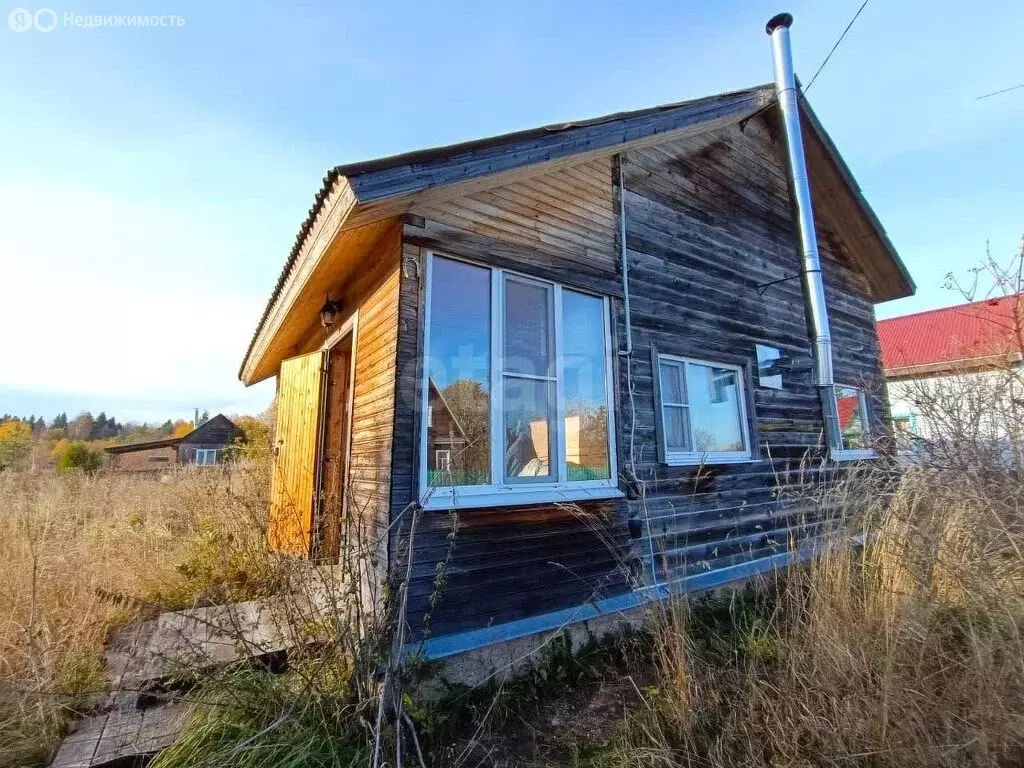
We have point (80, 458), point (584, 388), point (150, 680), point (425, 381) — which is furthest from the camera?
point (80, 458)

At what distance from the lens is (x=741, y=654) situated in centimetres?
326

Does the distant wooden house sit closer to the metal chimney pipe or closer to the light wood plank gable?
the light wood plank gable

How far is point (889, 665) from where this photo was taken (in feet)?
6.98

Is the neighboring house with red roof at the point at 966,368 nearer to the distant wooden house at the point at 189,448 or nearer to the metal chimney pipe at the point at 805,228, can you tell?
the metal chimney pipe at the point at 805,228

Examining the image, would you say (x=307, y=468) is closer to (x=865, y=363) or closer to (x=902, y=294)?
(x=865, y=363)

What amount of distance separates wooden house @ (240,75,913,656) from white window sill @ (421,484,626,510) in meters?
0.02

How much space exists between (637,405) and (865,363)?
18.9ft

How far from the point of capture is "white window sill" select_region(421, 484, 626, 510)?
3055 millimetres

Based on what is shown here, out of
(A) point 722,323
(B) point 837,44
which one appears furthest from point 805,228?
(B) point 837,44

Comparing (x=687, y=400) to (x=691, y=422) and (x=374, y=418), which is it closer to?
(x=691, y=422)

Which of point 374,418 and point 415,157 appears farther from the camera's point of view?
point 374,418

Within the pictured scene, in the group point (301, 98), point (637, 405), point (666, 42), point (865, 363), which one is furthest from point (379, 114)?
point (865, 363)

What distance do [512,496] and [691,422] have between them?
2565 millimetres

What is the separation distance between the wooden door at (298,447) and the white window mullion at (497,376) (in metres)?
2.31
